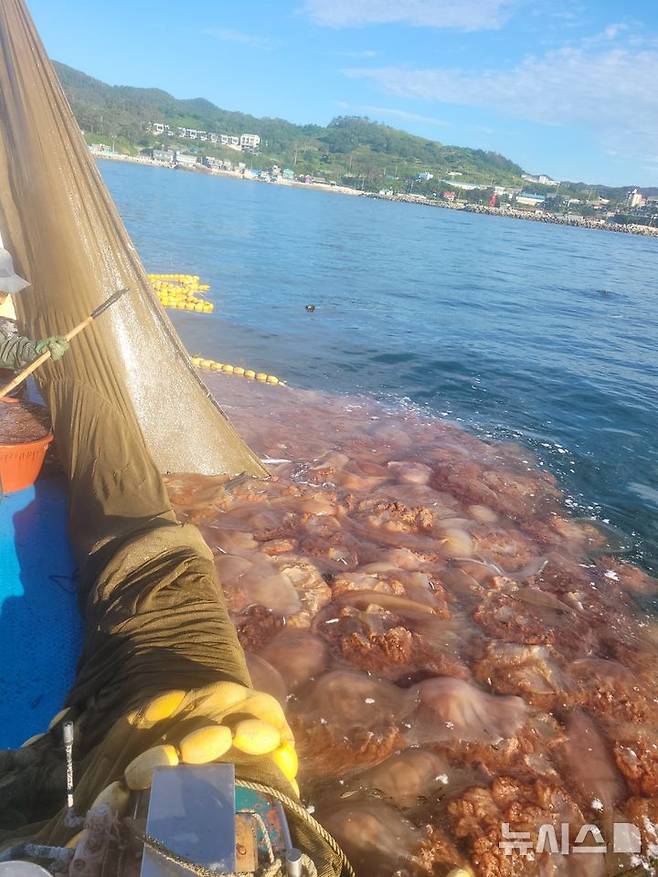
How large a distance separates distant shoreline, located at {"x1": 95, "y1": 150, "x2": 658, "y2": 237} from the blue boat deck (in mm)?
114822

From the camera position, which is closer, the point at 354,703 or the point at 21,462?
the point at 354,703

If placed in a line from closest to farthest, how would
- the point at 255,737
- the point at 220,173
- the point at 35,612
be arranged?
the point at 255,737
the point at 35,612
the point at 220,173

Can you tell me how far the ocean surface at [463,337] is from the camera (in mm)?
11547

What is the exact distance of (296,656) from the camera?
454 centimetres

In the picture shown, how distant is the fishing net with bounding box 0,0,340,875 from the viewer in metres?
Answer: 3.23

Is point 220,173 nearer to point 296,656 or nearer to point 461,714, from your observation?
point 296,656

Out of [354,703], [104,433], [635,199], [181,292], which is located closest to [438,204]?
[635,199]

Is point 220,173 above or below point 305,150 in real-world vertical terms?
below

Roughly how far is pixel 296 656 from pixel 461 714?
1.30 metres

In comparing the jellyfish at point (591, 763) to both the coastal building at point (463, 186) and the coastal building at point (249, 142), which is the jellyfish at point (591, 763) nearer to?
the coastal building at point (463, 186)

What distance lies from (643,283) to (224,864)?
141 feet

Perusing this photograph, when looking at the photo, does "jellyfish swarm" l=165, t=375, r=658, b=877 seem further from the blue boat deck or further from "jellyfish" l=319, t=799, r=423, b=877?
the blue boat deck

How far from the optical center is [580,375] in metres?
16.7

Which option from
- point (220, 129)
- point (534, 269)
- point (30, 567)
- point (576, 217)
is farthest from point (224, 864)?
point (220, 129)
